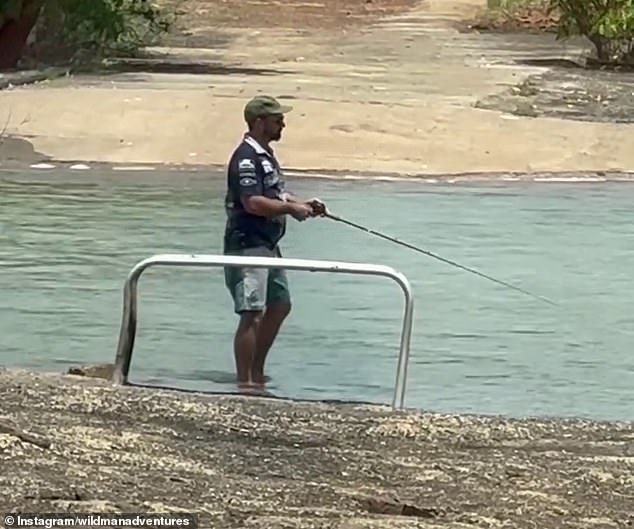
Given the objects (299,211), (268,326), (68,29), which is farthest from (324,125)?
(299,211)

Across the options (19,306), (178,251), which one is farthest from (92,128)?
(19,306)

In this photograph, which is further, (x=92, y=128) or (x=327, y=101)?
(x=327, y=101)

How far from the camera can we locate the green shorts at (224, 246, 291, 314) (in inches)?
371

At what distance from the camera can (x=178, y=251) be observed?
14.7 m

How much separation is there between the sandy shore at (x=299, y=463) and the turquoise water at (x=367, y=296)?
250 cm

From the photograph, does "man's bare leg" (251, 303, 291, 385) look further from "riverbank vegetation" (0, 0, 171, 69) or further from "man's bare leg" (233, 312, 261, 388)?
"riverbank vegetation" (0, 0, 171, 69)

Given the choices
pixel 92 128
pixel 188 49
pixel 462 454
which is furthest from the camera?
pixel 188 49

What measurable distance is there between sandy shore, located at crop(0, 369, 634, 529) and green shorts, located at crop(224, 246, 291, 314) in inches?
72.5

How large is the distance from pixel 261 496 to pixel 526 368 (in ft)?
17.5

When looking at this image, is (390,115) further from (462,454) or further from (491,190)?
(462,454)

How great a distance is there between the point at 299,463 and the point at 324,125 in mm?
17071

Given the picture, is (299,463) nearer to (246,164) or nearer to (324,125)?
(246,164)

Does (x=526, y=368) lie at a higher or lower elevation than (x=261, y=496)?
lower

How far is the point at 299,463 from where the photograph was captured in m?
6.12
